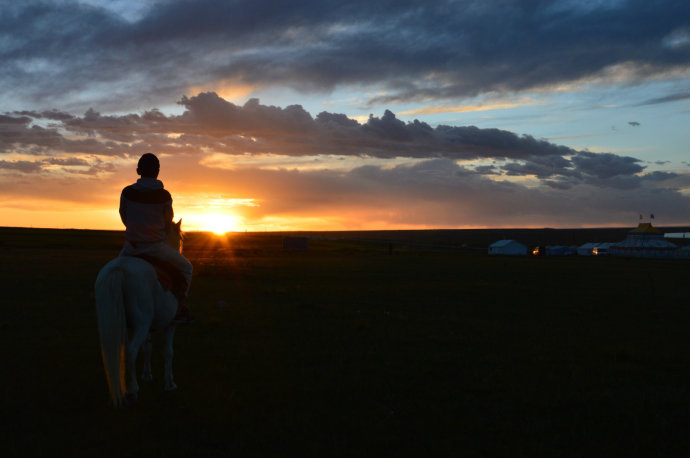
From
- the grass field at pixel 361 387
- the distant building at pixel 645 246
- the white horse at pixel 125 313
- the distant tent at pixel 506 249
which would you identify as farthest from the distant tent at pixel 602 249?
the white horse at pixel 125 313

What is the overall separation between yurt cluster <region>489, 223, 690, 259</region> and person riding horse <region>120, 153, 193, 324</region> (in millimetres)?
96087

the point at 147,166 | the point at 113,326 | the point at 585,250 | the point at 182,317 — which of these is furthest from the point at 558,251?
the point at 113,326

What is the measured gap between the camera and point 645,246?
89312 millimetres

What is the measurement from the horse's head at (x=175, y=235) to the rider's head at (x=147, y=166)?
76 cm

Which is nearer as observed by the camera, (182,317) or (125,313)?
(125,313)

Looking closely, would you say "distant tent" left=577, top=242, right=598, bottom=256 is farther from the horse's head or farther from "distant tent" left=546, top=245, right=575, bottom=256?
the horse's head

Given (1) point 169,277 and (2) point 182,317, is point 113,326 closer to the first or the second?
(1) point 169,277

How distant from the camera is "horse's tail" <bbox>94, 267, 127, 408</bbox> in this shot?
646cm

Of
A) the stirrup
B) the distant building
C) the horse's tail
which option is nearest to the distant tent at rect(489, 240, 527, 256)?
the distant building

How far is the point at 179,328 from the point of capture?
13.4 m

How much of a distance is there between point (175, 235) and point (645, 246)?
9734 cm

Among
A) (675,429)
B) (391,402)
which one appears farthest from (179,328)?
(675,429)

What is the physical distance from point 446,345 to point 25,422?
27.1ft

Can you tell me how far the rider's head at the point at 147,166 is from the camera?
7.34 metres
